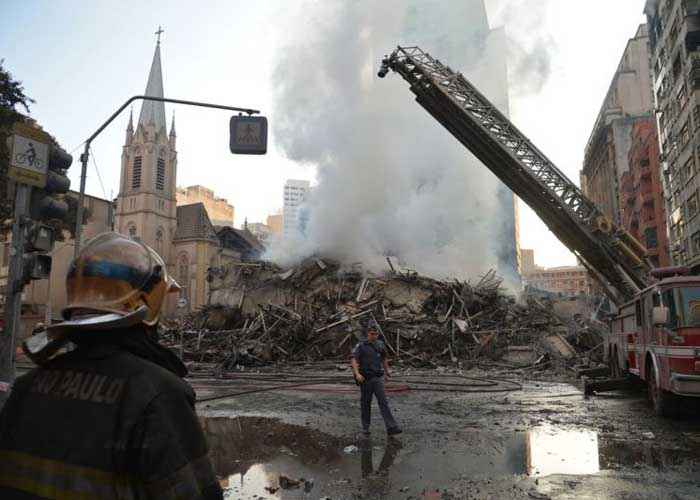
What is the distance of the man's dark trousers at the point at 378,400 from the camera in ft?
23.8

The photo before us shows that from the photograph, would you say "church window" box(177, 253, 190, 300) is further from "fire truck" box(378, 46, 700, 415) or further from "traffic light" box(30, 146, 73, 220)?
"traffic light" box(30, 146, 73, 220)

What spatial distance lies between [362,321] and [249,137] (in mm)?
12255

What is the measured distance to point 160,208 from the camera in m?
65.3

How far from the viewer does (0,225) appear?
18.7 meters

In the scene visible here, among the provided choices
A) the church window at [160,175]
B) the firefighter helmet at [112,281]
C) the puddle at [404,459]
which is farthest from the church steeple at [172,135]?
the firefighter helmet at [112,281]

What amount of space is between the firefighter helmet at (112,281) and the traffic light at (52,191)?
184 inches

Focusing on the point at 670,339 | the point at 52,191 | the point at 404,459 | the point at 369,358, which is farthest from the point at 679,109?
the point at 52,191

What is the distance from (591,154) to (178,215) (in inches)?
2366

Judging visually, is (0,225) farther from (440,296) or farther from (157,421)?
(157,421)

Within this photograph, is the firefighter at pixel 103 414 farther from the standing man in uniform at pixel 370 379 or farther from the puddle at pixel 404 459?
the standing man in uniform at pixel 370 379

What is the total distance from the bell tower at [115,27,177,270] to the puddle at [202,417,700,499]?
60.8 metres

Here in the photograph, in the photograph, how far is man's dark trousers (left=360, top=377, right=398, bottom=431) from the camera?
7.26m

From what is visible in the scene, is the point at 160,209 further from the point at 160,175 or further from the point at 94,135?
the point at 94,135

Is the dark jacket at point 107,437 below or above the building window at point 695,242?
below
